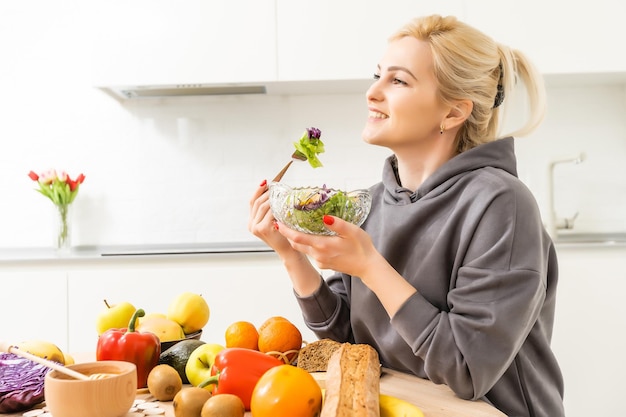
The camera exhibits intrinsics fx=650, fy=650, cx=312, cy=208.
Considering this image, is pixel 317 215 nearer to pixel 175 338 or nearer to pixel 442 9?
pixel 175 338

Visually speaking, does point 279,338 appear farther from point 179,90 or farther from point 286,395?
point 179,90

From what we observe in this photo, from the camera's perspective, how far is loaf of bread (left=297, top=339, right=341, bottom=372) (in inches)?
48.8

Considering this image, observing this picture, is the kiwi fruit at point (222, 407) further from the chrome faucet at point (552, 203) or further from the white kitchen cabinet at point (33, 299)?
the chrome faucet at point (552, 203)

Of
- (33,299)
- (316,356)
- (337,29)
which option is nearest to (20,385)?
(316,356)

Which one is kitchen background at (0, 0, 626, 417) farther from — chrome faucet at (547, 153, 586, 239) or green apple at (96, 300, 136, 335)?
green apple at (96, 300, 136, 335)

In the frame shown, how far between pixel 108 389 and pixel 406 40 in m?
0.98

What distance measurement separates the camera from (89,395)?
0.98 metres

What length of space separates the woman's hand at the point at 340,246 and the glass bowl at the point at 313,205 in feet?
0.05

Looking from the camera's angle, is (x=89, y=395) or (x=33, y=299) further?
(x=33, y=299)

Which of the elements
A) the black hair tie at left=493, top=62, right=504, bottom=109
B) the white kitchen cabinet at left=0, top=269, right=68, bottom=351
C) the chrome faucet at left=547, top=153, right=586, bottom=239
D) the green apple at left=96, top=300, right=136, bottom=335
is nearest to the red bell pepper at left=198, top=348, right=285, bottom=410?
the green apple at left=96, top=300, right=136, bottom=335

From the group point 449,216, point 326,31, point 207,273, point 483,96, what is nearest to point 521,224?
point 449,216

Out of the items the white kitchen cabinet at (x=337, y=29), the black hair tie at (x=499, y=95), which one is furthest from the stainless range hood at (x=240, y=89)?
the black hair tie at (x=499, y=95)

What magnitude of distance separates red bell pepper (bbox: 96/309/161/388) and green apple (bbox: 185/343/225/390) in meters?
0.07

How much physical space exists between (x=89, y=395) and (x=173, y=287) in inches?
73.2
